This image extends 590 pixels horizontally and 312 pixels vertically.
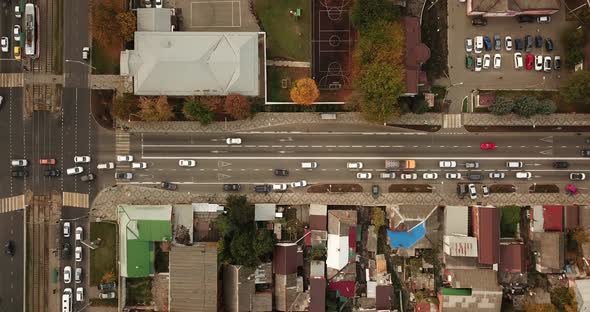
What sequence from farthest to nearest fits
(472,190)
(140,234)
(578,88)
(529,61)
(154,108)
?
(529,61) < (472,190) < (140,234) < (154,108) < (578,88)

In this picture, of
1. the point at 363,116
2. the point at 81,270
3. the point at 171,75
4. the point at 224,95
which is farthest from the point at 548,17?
the point at 81,270

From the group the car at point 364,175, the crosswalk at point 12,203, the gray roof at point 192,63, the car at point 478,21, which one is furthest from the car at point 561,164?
the crosswalk at point 12,203

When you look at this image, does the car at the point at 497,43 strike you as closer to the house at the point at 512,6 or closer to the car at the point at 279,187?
the house at the point at 512,6

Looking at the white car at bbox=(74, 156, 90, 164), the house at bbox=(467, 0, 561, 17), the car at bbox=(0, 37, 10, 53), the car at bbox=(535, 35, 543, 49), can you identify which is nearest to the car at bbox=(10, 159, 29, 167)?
the white car at bbox=(74, 156, 90, 164)

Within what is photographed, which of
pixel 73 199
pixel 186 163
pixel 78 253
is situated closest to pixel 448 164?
pixel 186 163

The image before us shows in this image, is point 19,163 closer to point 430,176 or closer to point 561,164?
point 430,176

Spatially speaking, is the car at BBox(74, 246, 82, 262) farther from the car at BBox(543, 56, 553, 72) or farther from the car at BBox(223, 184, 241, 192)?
the car at BBox(543, 56, 553, 72)

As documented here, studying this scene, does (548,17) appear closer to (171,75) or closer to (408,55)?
(408,55)
